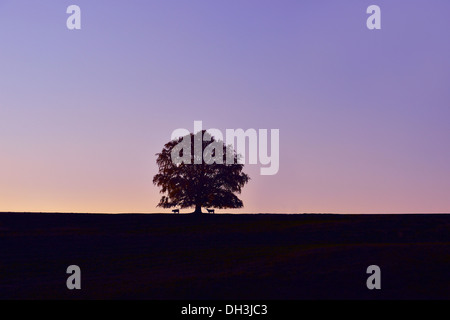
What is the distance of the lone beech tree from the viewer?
227 feet
